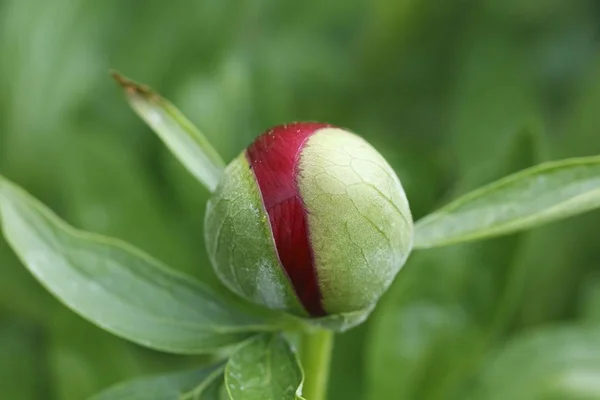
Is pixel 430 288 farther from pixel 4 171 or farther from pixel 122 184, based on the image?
pixel 4 171

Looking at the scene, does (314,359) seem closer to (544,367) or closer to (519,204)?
(519,204)

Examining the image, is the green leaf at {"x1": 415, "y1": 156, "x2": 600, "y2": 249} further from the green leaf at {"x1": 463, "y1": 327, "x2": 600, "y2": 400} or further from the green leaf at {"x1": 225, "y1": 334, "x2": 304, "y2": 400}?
the green leaf at {"x1": 463, "y1": 327, "x2": 600, "y2": 400}

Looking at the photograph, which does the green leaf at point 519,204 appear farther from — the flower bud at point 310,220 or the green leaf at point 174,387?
the green leaf at point 174,387

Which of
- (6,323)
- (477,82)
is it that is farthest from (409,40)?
(6,323)

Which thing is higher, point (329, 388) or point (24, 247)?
point (24, 247)

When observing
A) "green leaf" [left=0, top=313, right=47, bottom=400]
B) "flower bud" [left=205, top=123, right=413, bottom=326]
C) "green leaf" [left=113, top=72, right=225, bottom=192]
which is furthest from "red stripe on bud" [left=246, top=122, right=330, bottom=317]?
"green leaf" [left=0, top=313, right=47, bottom=400]

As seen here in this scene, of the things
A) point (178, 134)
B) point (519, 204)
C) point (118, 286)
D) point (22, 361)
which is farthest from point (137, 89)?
point (22, 361)
